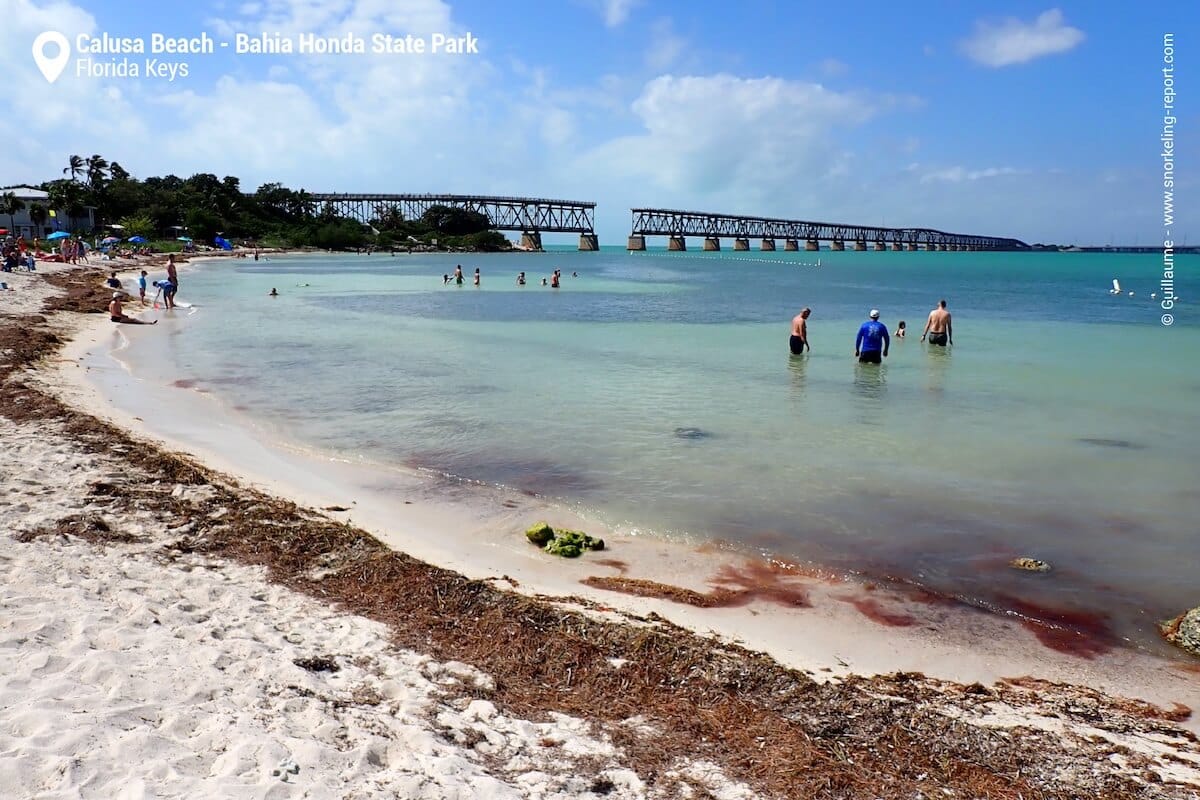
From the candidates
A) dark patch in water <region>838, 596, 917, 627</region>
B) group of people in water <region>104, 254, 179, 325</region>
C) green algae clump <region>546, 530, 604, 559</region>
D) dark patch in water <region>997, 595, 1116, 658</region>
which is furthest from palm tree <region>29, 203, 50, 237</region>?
dark patch in water <region>997, 595, 1116, 658</region>

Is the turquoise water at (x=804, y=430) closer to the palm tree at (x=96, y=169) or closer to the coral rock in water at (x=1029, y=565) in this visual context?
the coral rock in water at (x=1029, y=565)

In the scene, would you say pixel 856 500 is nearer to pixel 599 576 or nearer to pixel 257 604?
pixel 599 576

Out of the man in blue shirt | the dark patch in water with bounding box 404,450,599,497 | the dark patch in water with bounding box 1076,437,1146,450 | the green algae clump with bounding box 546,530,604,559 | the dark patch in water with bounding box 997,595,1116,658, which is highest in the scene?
the man in blue shirt

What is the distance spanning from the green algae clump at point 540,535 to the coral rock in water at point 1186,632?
5.51 meters

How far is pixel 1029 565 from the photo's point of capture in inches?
302

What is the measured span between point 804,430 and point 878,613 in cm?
713

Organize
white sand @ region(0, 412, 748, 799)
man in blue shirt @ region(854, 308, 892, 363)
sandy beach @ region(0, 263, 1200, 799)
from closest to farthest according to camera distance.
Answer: white sand @ region(0, 412, 748, 799) < sandy beach @ region(0, 263, 1200, 799) < man in blue shirt @ region(854, 308, 892, 363)

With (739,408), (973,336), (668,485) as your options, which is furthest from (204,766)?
(973,336)

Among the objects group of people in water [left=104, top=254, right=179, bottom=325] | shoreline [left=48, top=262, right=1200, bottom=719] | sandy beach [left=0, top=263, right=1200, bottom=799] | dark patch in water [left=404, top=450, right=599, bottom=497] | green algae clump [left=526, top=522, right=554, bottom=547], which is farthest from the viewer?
group of people in water [left=104, top=254, right=179, bottom=325]

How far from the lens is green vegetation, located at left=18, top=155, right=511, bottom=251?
96.4 metres

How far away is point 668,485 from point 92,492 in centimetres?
653

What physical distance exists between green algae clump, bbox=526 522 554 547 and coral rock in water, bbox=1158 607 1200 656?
5510 mm

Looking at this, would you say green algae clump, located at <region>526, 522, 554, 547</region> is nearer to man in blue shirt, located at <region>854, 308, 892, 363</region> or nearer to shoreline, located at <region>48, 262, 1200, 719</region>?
shoreline, located at <region>48, 262, 1200, 719</region>

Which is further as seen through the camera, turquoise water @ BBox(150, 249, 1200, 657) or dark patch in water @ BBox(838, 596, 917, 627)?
turquoise water @ BBox(150, 249, 1200, 657)
